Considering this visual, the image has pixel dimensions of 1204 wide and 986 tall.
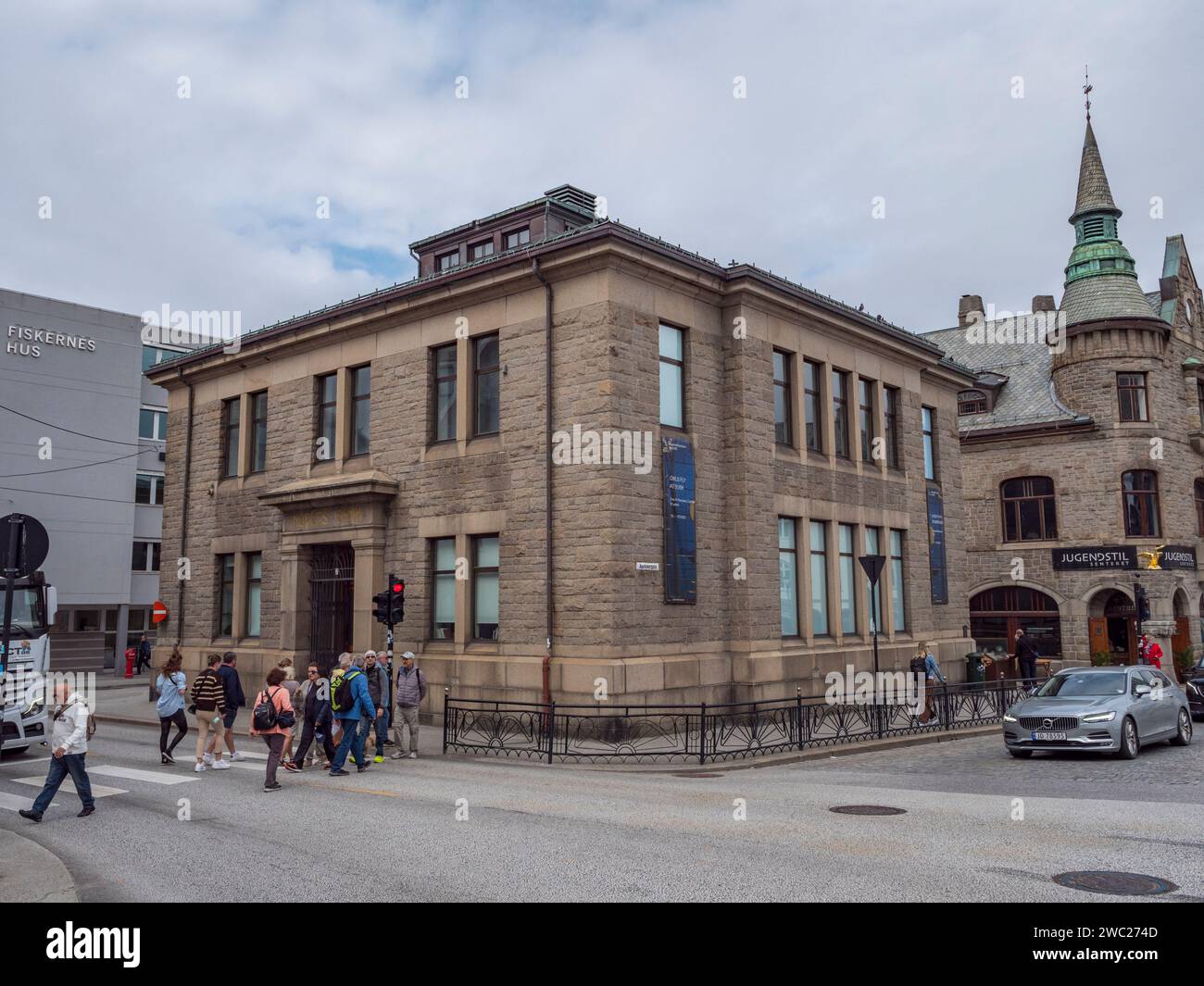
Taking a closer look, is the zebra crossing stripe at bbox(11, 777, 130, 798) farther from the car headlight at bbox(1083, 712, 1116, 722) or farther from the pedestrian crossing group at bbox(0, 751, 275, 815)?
the car headlight at bbox(1083, 712, 1116, 722)

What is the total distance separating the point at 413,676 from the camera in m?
16.2

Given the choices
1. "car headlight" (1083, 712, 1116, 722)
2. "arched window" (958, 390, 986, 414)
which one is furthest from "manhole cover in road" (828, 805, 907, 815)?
"arched window" (958, 390, 986, 414)

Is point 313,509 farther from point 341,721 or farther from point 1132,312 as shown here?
point 1132,312

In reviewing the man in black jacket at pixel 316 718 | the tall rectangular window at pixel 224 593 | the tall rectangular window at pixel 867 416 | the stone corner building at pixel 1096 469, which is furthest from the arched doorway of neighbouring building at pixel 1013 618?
the man in black jacket at pixel 316 718

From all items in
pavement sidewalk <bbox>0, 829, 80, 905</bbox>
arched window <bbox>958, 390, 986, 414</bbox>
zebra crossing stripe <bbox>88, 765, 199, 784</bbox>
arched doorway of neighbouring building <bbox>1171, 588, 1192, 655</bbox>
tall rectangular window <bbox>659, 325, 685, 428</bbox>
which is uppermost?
arched window <bbox>958, 390, 986, 414</bbox>

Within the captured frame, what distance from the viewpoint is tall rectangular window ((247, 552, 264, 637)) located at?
2619 cm

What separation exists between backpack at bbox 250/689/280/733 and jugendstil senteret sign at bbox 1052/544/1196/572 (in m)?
31.9

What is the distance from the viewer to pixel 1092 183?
130 ft

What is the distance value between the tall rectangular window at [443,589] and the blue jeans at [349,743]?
6.39 metres

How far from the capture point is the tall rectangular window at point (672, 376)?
2044cm

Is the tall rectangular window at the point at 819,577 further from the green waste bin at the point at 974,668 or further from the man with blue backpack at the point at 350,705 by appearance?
the man with blue backpack at the point at 350,705

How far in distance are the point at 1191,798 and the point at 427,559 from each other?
48.5ft

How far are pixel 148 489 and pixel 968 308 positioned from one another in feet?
Result: 140
